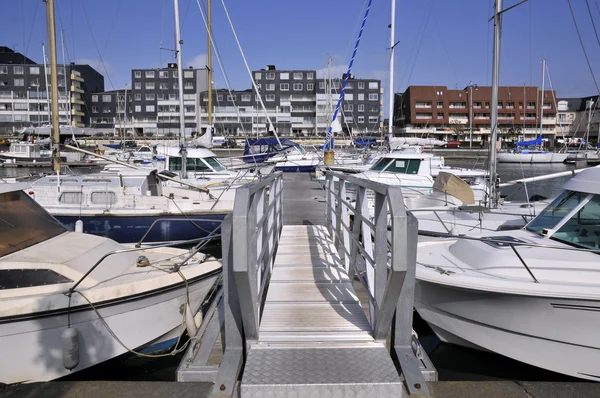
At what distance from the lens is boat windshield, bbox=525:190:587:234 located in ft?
22.5

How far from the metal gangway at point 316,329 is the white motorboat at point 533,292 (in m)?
1.74

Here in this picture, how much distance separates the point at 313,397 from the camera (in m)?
3.22

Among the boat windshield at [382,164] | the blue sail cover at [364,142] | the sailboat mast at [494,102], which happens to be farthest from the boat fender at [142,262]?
the blue sail cover at [364,142]

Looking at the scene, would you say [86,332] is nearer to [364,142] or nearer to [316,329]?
[316,329]

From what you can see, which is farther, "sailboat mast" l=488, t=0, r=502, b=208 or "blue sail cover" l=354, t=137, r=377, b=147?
"blue sail cover" l=354, t=137, r=377, b=147

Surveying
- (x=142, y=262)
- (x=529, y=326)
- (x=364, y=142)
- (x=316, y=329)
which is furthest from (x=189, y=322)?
(x=364, y=142)

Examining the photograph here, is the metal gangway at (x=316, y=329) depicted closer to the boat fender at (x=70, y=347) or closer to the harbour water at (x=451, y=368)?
the boat fender at (x=70, y=347)

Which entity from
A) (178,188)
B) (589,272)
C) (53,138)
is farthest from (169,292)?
(53,138)

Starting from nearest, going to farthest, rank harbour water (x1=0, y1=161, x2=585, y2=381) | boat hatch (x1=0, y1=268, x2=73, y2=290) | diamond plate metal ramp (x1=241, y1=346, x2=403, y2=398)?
diamond plate metal ramp (x1=241, y1=346, x2=403, y2=398) < boat hatch (x1=0, y1=268, x2=73, y2=290) < harbour water (x1=0, y1=161, x2=585, y2=381)

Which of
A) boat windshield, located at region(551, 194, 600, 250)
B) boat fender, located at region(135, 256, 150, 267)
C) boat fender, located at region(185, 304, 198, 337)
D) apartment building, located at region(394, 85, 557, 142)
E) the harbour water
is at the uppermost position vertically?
apartment building, located at region(394, 85, 557, 142)

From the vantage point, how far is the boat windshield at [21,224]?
6.42m

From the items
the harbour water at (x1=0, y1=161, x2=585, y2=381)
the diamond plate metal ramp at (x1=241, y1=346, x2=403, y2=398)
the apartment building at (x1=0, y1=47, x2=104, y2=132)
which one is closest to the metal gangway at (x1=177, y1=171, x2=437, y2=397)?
the diamond plate metal ramp at (x1=241, y1=346, x2=403, y2=398)

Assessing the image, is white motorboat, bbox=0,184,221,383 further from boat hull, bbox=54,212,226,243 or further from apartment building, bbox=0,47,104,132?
apartment building, bbox=0,47,104,132

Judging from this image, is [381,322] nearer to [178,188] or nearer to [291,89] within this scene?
[178,188]
